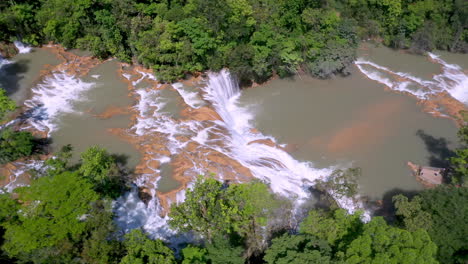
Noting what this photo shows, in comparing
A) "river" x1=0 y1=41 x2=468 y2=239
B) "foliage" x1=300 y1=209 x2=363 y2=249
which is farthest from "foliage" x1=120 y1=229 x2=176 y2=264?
"foliage" x1=300 y1=209 x2=363 y2=249

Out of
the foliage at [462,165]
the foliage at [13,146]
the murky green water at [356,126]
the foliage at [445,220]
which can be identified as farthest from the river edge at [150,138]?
the foliage at [445,220]

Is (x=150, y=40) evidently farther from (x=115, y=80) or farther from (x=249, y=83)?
(x=249, y=83)

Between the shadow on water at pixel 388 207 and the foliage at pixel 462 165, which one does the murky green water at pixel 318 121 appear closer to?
the shadow on water at pixel 388 207

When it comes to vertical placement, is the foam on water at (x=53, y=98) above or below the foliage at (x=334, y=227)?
above

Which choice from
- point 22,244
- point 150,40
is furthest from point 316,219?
point 150,40

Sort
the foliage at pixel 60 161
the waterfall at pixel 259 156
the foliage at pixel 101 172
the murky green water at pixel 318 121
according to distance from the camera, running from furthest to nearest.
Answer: the murky green water at pixel 318 121
the waterfall at pixel 259 156
the foliage at pixel 101 172
the foliage at pixel 60 161

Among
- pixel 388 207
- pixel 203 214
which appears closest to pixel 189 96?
pixel 203 214

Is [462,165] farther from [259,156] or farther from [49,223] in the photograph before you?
[49,223]
